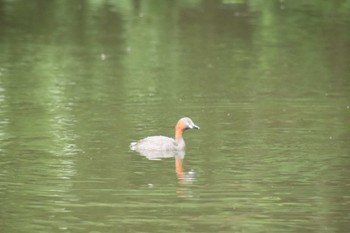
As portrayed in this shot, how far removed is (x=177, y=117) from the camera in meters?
18.1

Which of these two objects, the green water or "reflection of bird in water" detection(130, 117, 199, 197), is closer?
the green water

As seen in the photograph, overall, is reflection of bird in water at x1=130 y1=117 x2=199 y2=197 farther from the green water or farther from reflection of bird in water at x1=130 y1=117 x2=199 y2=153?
the green water

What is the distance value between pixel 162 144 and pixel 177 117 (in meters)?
2.05

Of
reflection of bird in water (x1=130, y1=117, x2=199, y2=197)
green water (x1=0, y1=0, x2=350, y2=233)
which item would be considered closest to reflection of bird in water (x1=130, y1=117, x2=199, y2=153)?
reflection of bird in water (x1=130, y1=117, x2=199, y2=197)

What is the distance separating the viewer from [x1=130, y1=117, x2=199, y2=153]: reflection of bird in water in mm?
15883

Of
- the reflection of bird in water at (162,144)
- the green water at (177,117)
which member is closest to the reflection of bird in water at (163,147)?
the reflection of bird in water at (162,144)

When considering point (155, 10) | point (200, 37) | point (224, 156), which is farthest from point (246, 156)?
point (155, 10)

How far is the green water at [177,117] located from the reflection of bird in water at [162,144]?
5.0 inches

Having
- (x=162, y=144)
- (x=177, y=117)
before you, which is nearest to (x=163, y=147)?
(x=162, y=144)

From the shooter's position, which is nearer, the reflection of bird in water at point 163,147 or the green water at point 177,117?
the green water at point 177,117

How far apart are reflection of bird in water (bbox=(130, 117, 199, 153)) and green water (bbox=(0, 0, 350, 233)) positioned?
126 mm

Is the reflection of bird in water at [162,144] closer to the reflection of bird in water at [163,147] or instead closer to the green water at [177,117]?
the reflection of bird in water at [163,147]

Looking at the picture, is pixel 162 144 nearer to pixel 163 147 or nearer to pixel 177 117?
pixel 163 147

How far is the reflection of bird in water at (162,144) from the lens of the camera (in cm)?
1588
